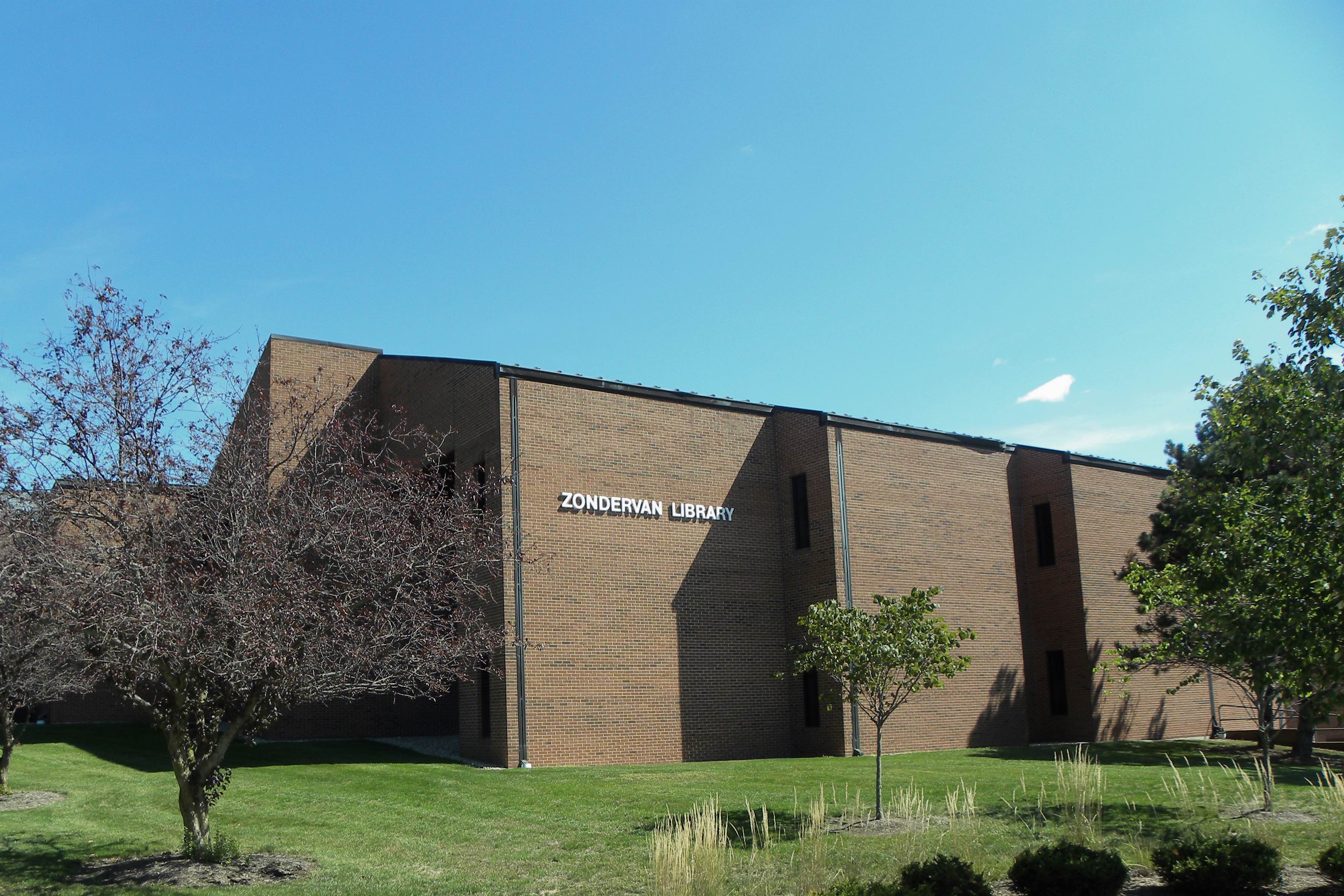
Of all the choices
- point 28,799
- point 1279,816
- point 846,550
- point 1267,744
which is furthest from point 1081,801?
point 28,799

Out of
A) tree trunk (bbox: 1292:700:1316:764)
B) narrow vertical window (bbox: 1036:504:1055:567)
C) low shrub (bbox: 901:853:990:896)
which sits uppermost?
narrow vertical window (bbox: 1036:504:1055:567)

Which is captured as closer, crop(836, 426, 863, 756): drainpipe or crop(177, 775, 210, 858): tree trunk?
crop(177, 775, 210, 858): tree trunk

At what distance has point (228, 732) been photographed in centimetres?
1084

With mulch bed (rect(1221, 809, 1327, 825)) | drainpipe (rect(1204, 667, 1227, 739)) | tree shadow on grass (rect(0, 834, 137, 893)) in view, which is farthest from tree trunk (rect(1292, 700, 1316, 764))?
tree shadow on grass (rect(0, 834, 137, 893))

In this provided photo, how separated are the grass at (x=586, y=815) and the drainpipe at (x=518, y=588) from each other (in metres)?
1.35

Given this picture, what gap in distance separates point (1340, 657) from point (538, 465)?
16720 millimetres

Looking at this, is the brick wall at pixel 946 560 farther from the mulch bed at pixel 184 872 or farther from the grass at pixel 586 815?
the mulch bed at pixel 184 872

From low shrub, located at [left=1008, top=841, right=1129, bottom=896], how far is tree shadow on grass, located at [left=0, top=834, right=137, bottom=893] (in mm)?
9399

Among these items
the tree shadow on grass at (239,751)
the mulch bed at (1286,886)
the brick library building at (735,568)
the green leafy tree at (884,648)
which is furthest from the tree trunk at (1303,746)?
the tree shadow on grass at (239,751)

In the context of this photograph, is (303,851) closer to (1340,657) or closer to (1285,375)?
(1340,657)

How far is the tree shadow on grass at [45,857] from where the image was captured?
423 inches

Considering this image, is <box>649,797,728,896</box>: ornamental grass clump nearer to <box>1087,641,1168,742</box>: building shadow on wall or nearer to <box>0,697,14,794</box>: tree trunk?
<box>0,697,14,794</box>: tree trunk

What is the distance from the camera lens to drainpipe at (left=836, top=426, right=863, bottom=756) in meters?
24.7

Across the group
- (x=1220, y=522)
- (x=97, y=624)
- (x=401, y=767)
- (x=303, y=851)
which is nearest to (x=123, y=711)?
(x=401, y=767)
